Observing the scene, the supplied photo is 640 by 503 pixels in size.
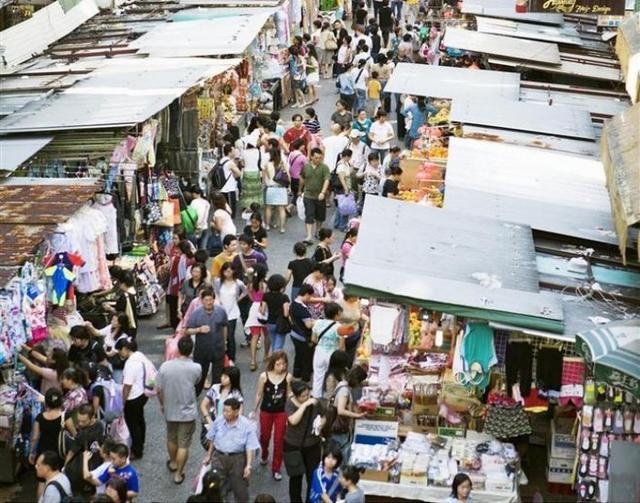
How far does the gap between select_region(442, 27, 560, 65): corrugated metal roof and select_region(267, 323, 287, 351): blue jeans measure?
917 cm

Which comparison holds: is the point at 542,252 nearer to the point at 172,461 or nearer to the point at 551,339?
the point at 551,339

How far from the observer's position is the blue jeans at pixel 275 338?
14.5m

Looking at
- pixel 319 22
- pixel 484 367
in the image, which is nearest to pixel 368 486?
pixel 484 367

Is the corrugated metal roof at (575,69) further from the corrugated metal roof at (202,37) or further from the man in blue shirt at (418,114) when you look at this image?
the corrugated metal roof at (202,37)

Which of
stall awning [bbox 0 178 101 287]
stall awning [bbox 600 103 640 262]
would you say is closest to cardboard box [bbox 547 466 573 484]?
stall awning [bbox 600 103 640 262]

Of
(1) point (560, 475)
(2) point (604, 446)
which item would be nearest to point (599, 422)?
(2) point (604, 446)

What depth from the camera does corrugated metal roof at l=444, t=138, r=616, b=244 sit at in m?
13.7

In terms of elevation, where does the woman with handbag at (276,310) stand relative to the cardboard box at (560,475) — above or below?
above

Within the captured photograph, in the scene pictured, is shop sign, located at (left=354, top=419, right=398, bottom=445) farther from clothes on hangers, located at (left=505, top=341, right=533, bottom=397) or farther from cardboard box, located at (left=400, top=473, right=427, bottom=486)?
clothes on hangers, located at (left=505, top=341, right=533, bottom=397)

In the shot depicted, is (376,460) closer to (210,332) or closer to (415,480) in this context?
(415,480)

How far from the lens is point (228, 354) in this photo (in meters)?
14.7

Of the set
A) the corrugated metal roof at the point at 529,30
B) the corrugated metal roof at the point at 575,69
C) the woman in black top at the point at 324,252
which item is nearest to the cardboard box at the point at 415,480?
the woman in black top at the point at 324,252

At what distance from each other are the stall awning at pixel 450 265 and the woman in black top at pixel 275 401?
128 centimetres

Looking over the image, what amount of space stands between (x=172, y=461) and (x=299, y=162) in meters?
8.22
